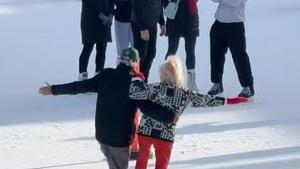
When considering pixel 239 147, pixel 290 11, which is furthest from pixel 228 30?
pixel 290 11

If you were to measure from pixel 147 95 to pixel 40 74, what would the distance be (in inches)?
228

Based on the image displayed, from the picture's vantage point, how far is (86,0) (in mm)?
9859

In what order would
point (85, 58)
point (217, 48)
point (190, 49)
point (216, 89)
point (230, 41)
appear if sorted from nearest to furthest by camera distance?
1. point (230, 41)
2. point (217, 48)
3. point (216, 89)
4. point (190, 49)
5. point (85, 58)

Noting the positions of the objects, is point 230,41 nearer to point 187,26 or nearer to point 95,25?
point 187,26

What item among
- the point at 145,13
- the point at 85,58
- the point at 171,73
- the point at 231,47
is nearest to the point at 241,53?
the point at 231,47

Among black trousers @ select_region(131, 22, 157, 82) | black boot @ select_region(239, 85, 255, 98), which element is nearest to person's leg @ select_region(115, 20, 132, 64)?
black trousers @ select_region(131, 22, 157, 82)

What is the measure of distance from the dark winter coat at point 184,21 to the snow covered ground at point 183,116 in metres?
0.82

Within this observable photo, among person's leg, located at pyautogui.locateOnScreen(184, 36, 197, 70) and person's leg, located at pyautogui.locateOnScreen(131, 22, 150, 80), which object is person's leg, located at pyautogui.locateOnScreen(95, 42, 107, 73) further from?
person's leg, located at pyautogui.locateOnScreen(131, 22, 150, 80)

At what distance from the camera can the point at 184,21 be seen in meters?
9.74

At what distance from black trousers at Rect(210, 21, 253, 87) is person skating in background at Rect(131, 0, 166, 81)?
846mm

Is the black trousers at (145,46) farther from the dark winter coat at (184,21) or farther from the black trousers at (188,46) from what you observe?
the black trousers at (188,46)

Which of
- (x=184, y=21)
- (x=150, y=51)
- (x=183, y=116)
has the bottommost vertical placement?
(x=183, y=116)

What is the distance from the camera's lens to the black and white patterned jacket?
594 cm

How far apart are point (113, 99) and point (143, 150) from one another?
433mm
